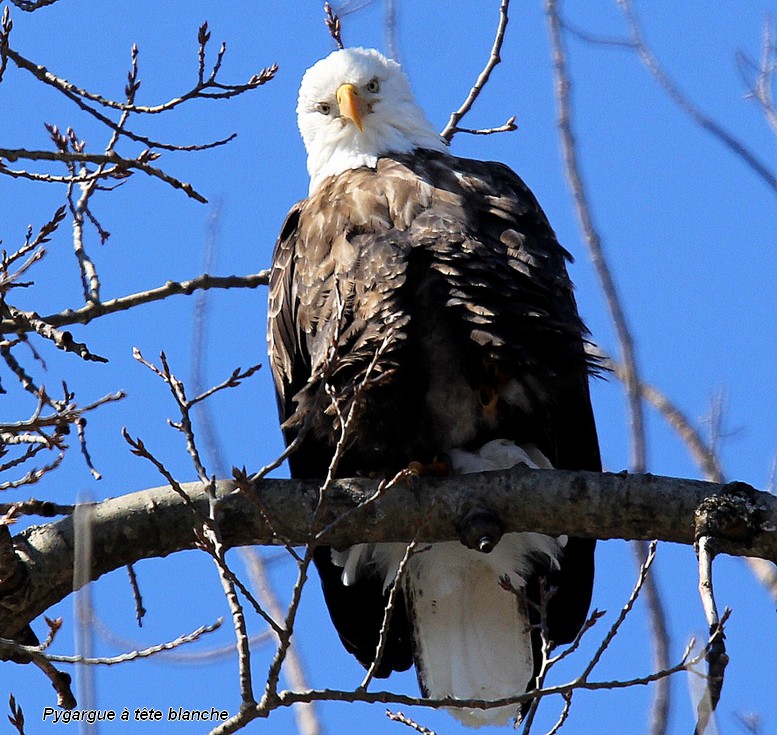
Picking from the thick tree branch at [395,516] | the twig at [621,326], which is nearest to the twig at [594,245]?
the twig at [621,326]

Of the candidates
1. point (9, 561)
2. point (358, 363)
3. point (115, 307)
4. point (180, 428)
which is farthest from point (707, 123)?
point (9, 561)

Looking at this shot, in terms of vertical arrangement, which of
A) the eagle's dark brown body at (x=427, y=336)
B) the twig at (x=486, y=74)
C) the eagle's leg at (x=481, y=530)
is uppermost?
the twig at (x=486, y=74)

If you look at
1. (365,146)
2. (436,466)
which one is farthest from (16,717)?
(365,146)

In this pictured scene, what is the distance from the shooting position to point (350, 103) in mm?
4578

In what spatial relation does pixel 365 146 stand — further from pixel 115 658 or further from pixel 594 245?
pixel 115 658

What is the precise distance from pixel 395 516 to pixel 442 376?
0.63 m

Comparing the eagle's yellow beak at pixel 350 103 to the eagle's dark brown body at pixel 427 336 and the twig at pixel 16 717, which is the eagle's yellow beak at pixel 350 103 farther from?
the twig at pixel 16 717

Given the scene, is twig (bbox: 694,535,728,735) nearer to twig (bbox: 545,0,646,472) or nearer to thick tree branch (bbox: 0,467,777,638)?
thick tree branch (bbox: 0,467,777,638)

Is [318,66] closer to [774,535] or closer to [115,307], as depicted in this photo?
[115,307]

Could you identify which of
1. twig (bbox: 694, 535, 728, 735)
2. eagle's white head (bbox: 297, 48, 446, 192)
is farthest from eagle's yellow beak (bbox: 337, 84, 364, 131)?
twig (bbox: 694, 535, 728, 735)

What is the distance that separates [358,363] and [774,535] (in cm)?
119

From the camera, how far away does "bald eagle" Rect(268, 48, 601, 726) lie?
11.2ft

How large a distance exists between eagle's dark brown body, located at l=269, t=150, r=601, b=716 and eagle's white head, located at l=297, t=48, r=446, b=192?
452 mm

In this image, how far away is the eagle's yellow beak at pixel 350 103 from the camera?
448cm
